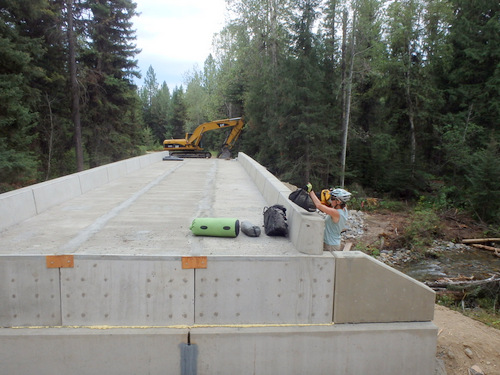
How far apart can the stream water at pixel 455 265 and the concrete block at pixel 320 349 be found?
317 inches

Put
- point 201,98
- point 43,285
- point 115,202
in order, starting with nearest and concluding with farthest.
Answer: point 43,285 < point 115,202 < point 201,98

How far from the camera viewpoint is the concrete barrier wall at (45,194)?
19.9 feet

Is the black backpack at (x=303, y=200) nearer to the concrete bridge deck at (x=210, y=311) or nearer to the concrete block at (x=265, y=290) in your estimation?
the concrete bridge deck at (x=210, y=311)

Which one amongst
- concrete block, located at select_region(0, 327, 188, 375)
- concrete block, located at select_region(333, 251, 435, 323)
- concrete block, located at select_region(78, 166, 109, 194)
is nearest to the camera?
concrete block, located at select_region(0, 327, 188, 375)

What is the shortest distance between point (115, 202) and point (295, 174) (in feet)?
64.1

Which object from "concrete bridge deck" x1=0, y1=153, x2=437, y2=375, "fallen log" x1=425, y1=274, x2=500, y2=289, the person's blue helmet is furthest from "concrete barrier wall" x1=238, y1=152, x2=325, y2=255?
"fallen log" x1=425, y1=274, x2=500, y2=289

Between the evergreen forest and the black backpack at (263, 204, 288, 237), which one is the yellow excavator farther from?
the black backpack at (263, 204, 288, 237)

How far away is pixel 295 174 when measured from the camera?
26875 millimetres

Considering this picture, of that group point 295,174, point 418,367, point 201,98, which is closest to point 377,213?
point 295,174

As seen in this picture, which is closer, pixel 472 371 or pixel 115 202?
pixel 472 371

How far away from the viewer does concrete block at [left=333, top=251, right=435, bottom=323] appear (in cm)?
466

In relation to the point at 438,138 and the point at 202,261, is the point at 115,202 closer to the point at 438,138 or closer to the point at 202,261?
the point at 202,261

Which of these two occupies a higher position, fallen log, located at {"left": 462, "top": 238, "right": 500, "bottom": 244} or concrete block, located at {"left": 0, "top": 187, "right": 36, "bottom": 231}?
concrete block, located at {"left": 0, "top": 187, "right": 36, "bottom": 231}

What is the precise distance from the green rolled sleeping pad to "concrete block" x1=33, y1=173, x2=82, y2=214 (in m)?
3.52
